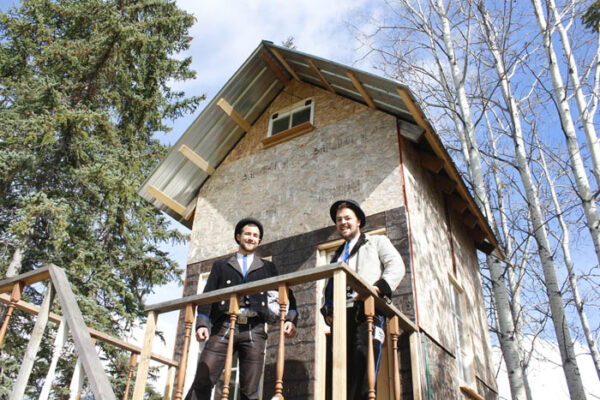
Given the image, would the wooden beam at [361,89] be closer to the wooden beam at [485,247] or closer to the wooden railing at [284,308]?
the wooden beam at [485,247]

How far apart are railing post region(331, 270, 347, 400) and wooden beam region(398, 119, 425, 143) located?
13.1 ft

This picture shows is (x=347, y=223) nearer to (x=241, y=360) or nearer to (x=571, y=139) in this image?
(x=241, y=360)

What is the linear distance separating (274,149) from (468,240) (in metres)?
4.03

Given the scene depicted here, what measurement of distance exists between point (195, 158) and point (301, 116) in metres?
1.99

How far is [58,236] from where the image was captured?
34.7ft

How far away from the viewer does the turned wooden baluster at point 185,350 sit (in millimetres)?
3230

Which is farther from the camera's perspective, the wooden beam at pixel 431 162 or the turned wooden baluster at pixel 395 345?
the wooden beam at pixel 431 162

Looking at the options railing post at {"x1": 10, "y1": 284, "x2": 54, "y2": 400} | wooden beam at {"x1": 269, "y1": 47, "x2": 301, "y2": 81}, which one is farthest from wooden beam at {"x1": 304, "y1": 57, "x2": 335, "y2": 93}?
railing post at {"x1": 10, "y1": 284, "x2": 54, "y2": 400}

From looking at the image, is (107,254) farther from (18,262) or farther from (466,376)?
(466,376)

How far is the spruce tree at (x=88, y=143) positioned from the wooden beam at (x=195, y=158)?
3982 mm

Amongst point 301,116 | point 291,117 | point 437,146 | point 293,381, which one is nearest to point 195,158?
point 291,117

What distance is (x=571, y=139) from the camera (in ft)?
23.3

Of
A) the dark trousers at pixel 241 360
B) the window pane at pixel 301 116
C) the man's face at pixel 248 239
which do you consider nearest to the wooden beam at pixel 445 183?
the window pane at pixel 301 116

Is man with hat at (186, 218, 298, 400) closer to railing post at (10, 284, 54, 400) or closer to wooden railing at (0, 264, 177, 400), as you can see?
wooden railing at (0, 264, 177, 400)
